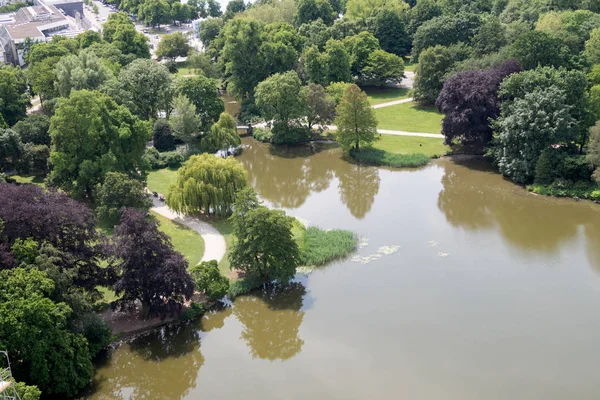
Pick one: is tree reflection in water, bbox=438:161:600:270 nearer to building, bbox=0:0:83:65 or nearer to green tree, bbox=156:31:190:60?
green tree, bbox=156:31:190:60

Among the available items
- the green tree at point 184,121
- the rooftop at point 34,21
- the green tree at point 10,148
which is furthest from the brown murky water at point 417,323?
the rooftop at point 34,21

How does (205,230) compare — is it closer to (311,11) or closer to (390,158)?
(390,158)

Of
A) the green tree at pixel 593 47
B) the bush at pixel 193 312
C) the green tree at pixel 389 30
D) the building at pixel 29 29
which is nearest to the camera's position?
the bush at pixel 193 312

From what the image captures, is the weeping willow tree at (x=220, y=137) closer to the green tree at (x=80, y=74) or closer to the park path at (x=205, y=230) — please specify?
the park path at (x=205, y=230)

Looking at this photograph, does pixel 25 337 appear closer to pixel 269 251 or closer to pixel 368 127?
pixel 269 251

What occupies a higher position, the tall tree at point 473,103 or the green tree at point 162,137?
the tall tree at point 473,103
